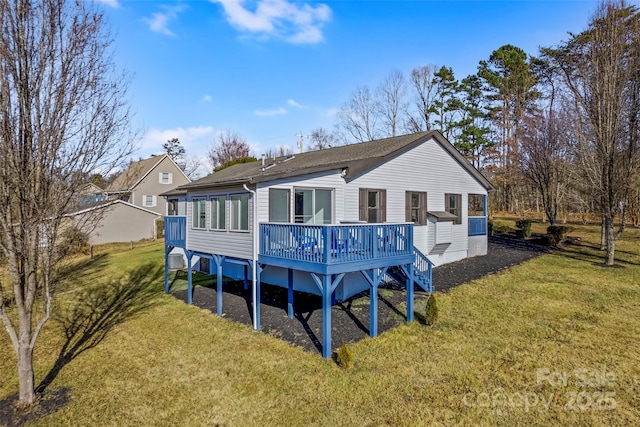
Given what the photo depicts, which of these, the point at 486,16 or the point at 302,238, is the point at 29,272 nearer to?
the point at 302,238

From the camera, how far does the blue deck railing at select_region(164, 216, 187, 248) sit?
13.0 meters

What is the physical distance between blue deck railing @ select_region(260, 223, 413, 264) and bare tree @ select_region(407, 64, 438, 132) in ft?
93.4

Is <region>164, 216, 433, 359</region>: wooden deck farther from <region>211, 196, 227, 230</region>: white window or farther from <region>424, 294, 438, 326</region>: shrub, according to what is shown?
<region>211, 196, 227, 230</region>: white window

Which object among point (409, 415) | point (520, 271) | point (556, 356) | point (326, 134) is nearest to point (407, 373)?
point (409, 415)

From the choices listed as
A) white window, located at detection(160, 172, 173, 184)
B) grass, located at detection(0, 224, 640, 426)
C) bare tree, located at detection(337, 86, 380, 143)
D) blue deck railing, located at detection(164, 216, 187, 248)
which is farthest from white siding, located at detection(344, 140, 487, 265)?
white window, located at detection(160, 172, 173, 184)

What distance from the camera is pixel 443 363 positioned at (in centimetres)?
711

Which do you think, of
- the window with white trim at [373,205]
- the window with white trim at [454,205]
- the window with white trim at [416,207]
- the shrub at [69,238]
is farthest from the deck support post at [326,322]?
the window with white trim at [454,205]

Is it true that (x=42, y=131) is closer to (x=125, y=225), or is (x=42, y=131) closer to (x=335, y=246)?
(x=335, y=246)

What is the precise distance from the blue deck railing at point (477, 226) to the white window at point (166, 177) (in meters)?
31.7

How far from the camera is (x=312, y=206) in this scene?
1078 cm

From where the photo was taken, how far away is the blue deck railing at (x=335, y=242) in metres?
7.88

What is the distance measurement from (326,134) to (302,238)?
3789 centimetres

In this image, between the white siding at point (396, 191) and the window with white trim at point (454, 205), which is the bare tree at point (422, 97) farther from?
the window with white trim at point (454, 205)

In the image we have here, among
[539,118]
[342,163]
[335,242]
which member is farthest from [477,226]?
[539,118]
